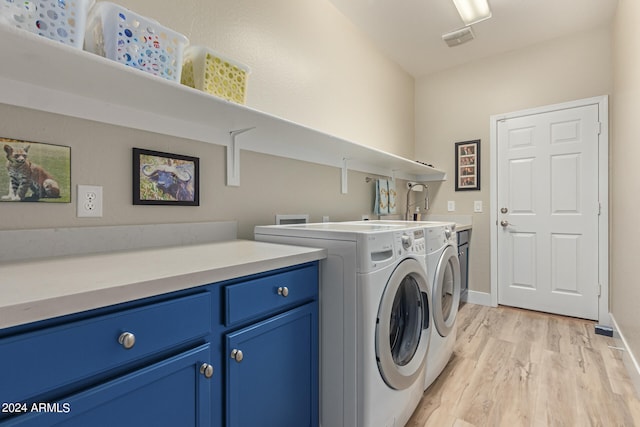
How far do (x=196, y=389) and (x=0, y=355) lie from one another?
44cm

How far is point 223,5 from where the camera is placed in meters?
1.61

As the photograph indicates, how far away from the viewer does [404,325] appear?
1.58 metres

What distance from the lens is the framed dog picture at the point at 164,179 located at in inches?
51.1

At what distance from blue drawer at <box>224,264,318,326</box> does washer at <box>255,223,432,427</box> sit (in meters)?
0.09

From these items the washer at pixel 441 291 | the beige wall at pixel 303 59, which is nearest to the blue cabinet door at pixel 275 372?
the washer at pixel 441 291

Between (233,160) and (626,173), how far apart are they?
252cm

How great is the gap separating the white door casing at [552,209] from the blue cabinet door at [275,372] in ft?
8.98

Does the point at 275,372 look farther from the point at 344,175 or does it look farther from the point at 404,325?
the point at 344,175

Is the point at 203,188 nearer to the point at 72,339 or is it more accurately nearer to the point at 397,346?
the point at 72,339

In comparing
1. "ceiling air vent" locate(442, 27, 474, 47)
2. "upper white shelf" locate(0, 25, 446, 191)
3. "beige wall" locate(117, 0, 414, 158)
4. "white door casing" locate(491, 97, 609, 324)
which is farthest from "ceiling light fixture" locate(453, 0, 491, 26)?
"upper white shelf" locate(0, 25, 446, 191)

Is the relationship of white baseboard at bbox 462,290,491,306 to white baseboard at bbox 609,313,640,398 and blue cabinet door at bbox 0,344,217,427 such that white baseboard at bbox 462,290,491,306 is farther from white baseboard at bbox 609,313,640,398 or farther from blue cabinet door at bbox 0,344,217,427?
blue cabinet door at bbox 0,344,217,427

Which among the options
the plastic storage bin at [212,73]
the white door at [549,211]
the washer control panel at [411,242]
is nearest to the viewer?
the plastic storage bin at [212,73]

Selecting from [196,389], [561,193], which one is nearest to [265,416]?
[196,389]

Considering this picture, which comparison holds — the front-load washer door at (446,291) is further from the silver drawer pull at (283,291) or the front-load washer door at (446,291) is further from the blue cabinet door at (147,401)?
the blue cabinet door at (147,401)
